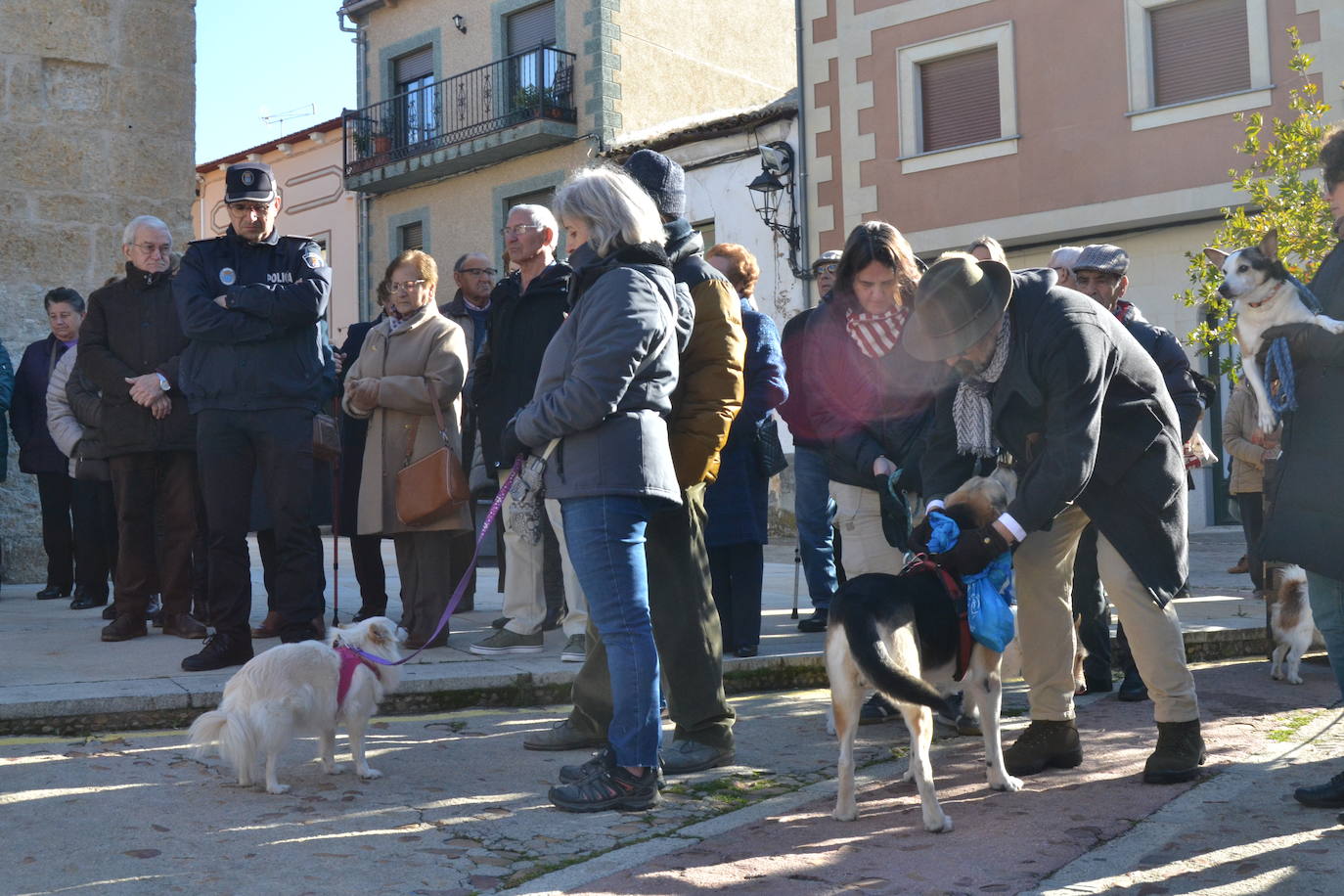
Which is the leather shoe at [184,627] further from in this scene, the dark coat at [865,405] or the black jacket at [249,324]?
the dark coat at [865,405]

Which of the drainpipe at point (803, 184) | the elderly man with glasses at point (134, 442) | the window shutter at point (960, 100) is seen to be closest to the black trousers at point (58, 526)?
the elderly man with glasses at point (134, 442)

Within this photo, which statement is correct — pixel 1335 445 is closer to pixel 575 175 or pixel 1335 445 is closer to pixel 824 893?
pixel 824 893

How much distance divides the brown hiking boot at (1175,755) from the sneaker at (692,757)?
4.53 feet

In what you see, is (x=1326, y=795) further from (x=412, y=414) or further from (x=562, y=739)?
(x=412, y=414)

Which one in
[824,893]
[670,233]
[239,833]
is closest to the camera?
[824,893]

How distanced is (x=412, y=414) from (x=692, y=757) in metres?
2.86

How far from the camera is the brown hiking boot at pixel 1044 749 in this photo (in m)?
4.64

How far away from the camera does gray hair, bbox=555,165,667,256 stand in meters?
4.27

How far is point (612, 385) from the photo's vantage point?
4.05 metres

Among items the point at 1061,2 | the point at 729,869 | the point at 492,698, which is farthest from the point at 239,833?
the point at 1061,2

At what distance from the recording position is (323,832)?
3.89 m

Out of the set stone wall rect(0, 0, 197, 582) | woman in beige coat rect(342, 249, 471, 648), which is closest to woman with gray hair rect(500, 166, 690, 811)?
woman in beige coat rect(342, 249, 471, 648)

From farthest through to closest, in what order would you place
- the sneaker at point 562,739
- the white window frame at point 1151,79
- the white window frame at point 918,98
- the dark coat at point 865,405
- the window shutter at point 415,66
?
the window shutter at point 415,66 → the white window frame at point 918,98 → the white window frame at point 1151,79 → the dark coat at point 865,405 → the sneaker at point 562,739

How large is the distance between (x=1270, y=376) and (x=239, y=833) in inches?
131
